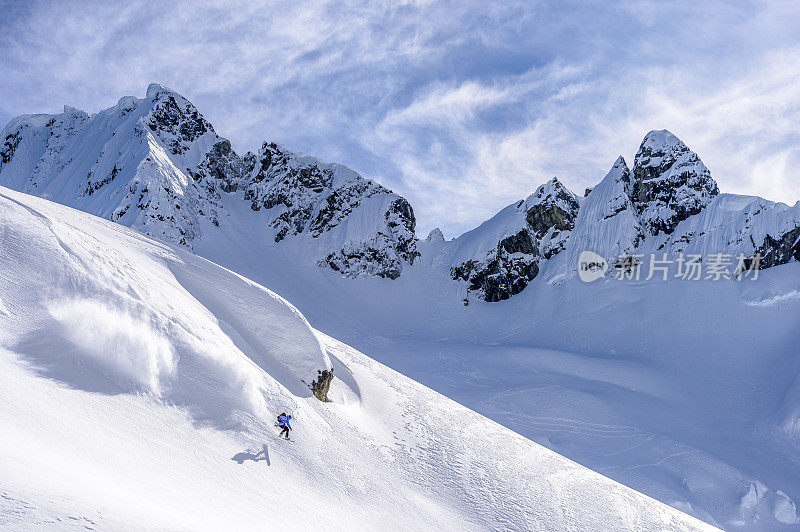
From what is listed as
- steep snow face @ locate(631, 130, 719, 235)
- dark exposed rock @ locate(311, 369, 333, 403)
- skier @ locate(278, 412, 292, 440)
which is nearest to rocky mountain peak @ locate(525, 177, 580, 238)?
steep snow face @ locate(631, 130, 719, 235)

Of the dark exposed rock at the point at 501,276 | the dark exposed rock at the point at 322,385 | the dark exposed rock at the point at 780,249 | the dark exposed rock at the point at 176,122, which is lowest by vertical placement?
the dark exposed rock at the point at 322,385

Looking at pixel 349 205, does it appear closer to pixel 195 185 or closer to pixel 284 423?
pixel 195 185

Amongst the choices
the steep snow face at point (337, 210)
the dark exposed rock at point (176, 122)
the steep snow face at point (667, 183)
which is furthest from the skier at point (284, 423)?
the dark exposed rock at point (176, 122)

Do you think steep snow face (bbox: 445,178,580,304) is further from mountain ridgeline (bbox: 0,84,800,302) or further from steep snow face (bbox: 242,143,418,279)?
steep snow face (bbox: 242,143,418,279)

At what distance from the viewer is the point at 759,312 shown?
44.9m

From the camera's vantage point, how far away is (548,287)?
201ft

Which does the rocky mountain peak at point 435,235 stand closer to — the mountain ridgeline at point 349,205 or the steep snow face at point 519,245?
the mountain ridgeline at point 349,205

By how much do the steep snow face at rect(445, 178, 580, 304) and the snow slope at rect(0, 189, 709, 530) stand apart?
4709cm

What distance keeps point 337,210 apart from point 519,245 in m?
28.0

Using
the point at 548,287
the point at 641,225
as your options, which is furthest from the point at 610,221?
the point at 548,287

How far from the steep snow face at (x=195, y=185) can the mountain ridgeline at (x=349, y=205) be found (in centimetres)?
22

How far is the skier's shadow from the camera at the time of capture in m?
10.6

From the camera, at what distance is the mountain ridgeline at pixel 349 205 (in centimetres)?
5812

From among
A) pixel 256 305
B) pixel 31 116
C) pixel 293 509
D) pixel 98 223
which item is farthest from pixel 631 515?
pixel 31 116
